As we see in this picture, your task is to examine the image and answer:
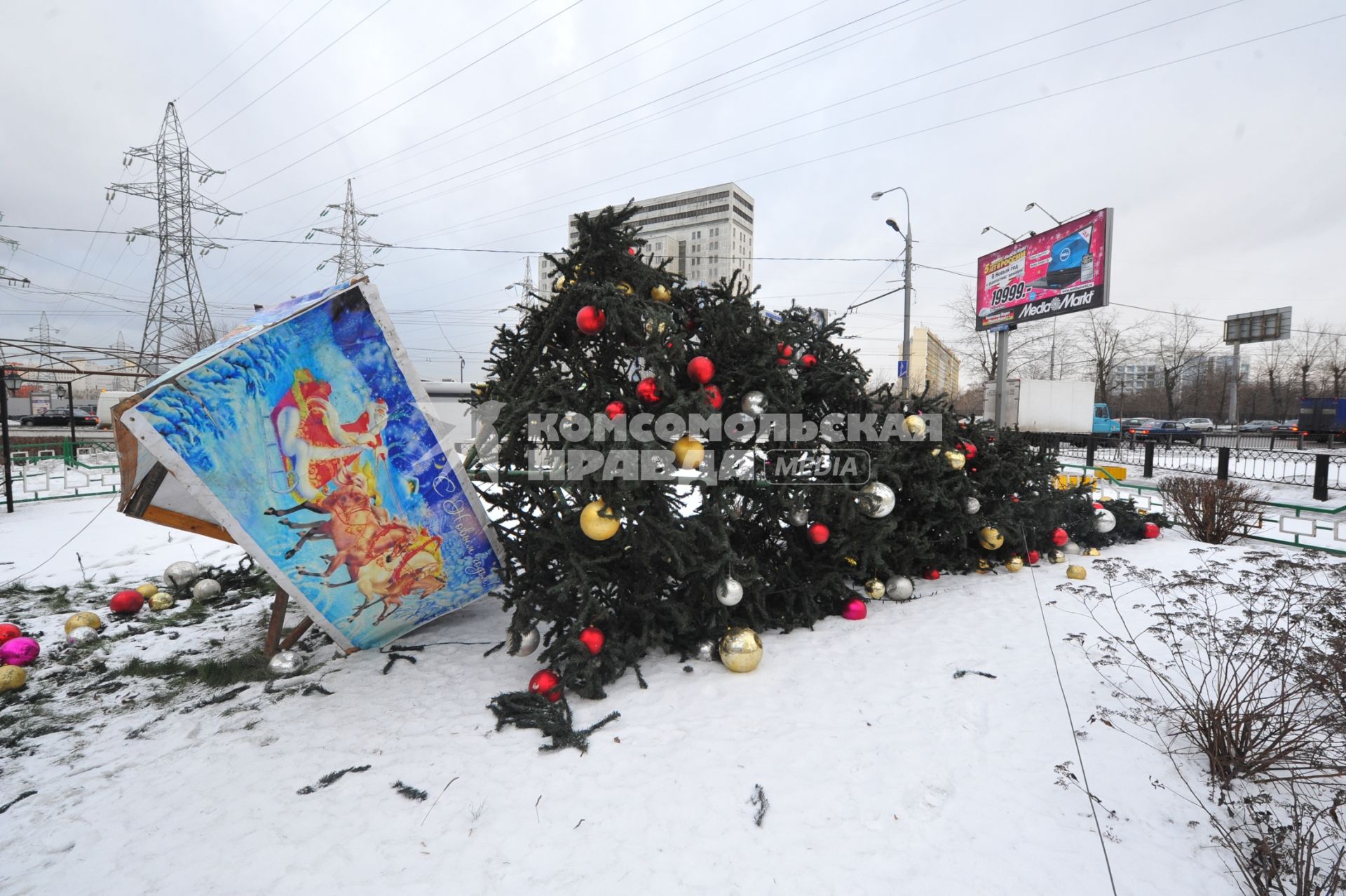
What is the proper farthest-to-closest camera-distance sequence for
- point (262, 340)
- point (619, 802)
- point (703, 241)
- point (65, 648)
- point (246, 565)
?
point (703, 241), point (246, 565), point (65, 648), point (262, 340), point (619, 802)

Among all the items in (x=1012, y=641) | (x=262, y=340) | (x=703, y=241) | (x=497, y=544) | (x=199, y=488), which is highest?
(x=703, y=241)

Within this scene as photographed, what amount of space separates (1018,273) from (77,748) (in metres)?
21.4

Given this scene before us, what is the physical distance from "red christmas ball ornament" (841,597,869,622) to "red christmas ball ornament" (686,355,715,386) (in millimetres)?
2290

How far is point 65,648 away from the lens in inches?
168

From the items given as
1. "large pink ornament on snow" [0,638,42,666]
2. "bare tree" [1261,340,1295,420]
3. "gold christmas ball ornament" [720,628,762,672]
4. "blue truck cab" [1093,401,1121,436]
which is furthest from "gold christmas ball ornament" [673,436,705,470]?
"bare tree" [1261,340,1295,420]

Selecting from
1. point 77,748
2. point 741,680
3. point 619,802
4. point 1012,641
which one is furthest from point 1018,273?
point 77,748

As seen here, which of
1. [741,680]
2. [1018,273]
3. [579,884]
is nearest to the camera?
[579,884]

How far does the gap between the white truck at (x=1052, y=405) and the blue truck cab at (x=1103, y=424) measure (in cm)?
342

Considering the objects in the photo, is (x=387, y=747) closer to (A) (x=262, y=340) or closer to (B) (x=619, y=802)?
(B) (x=619, y=802)

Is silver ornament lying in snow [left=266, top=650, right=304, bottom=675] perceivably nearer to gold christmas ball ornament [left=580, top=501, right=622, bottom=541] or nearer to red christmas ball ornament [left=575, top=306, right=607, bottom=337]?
gold christmas ball ornament [left=580, top=501, right=622, bottom=541]

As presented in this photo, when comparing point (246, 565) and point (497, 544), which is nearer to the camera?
point (497, 544)

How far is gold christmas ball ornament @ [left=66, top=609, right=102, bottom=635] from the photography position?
4.44 m

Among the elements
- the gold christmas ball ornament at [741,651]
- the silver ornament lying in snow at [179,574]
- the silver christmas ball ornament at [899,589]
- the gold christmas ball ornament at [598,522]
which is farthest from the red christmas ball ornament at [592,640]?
the silver ornament lying in snow at [179,574]

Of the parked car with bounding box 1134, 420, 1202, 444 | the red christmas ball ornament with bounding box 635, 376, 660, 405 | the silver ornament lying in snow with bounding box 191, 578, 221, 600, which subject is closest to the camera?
the red christmas ball ornament with bounding box 635, 376, 660, 405
